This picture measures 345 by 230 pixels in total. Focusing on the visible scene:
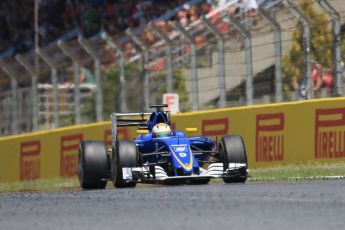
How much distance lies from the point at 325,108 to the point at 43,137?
7.52 metres

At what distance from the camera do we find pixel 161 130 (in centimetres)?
1456

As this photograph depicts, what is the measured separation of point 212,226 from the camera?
7547 mm

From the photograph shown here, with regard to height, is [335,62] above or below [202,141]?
above

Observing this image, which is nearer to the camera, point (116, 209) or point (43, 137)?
point (116, 209)

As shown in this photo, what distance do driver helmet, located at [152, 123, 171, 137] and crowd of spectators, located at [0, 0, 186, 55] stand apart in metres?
12.7

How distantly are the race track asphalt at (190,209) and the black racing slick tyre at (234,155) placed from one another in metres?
1.59

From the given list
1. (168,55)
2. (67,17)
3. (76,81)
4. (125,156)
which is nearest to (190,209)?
(125,156)

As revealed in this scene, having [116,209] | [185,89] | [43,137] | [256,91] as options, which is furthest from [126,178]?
[43,137]

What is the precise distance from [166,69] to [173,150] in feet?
22.3

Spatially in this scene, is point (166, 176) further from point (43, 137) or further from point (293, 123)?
point (43, 137)

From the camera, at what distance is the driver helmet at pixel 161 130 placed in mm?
14547

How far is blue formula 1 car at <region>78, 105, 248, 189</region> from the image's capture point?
13.9 metres

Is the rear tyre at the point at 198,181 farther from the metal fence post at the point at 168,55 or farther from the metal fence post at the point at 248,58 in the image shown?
the metal fence post at the point at 168,55

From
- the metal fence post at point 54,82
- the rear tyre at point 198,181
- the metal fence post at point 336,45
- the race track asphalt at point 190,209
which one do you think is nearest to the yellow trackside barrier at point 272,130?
the metal fence post at point 336,45
